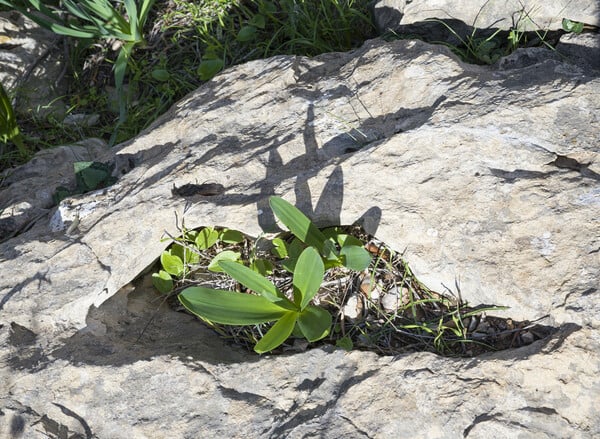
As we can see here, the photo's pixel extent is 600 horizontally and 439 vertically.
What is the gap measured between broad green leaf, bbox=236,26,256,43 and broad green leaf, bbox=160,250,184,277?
4.55ft

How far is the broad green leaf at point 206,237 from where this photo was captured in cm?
207

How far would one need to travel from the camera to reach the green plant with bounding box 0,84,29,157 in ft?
9.71

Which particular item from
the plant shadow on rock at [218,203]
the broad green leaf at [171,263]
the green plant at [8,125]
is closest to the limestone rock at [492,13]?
the plant shadow on rock at [218,203]

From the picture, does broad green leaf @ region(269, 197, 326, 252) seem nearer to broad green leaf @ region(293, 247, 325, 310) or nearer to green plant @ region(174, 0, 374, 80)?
broad green leaf @ region(293, 247, 325, 310)

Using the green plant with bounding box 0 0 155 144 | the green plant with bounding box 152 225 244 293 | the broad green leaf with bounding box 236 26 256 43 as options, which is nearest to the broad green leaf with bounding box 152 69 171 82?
the green plant with bounding box 0 0 155 144

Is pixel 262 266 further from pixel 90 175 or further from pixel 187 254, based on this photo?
pixel 90 175

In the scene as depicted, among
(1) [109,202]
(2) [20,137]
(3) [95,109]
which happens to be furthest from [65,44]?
(1) [109,202]

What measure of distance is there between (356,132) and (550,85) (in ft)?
1.98

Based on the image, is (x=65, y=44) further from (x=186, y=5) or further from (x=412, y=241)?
(x=412, y=241)

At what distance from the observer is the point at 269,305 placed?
1835mm

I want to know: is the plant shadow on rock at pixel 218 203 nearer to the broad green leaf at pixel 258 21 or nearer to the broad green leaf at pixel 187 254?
the broad green leaf at pixel 187 254

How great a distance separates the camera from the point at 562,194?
5.71 ft

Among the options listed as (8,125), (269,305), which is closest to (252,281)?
(269,305)

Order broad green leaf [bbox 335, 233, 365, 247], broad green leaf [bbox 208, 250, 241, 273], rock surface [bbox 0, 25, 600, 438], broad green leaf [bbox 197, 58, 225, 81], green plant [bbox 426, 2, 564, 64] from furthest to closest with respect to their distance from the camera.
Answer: broad green leaf [bbox 197, 58, 225, 81], green plant [bbox 426, 2, 564, 64], broad green leaf [bbox 208, 250, 241, 273], broad green leaf [bbox 335, 233, 365, 247], rock surface [bbox 0, 25, 600, 438]
